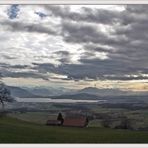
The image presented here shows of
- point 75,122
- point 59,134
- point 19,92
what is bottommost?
point 59,134

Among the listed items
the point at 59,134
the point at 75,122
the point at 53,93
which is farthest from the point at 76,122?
the point at 53,93

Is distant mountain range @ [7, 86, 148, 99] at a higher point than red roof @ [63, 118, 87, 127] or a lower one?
higher

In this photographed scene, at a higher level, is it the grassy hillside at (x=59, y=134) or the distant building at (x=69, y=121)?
the distant building at (x=69, y=121)

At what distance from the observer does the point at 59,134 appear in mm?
10148

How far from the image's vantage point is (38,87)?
10156 millimetres

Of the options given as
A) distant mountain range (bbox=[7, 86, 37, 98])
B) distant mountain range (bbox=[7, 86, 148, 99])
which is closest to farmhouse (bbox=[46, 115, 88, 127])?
distant mountain range (bbox=[7, 86, 148, 99])

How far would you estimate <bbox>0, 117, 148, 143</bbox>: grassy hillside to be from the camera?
10117 millimetres

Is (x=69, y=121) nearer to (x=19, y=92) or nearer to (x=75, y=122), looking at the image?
(x=75, y=122)

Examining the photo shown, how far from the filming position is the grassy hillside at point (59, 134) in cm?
1012

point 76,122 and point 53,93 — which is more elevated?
point 53,93

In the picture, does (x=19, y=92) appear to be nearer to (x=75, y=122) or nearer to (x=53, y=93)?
(x=53, y=93)

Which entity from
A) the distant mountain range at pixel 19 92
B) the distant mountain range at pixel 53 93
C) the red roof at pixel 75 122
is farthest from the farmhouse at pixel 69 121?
the distant mountain range at pixel 19 92

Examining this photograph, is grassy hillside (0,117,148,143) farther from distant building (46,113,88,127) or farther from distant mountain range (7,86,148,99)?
distant mountain range (7,86,148,99)

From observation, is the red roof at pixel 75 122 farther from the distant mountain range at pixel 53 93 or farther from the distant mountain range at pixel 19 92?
the distant mountain range at pixel 19 92
